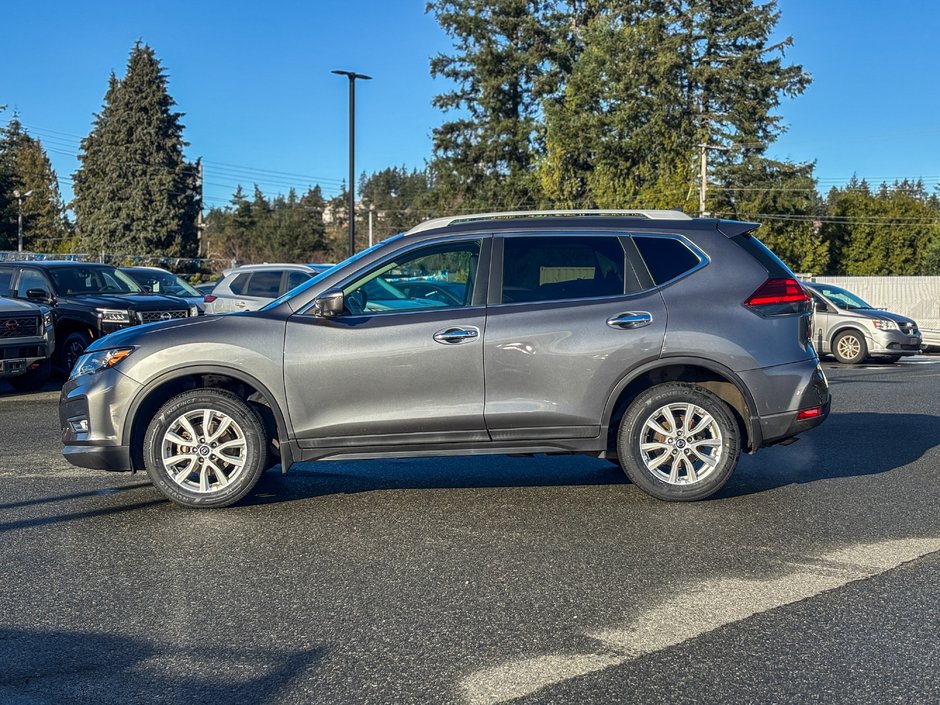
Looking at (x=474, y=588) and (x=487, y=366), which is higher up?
(x=487, y=366)

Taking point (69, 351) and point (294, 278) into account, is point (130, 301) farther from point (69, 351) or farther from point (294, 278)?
point (294, 278)

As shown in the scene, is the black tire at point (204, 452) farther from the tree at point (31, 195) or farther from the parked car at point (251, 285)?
the tree at point (31, 195)

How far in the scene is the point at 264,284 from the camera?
17.7 meters

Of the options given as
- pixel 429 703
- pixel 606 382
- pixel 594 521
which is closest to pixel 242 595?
pixel 429 703

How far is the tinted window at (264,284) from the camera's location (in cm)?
1755

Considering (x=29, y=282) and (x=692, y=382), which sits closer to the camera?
(x=692, y=382)

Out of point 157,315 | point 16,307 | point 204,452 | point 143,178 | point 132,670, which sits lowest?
point 132,670

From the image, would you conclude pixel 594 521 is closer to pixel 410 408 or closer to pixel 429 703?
pixel 410 408

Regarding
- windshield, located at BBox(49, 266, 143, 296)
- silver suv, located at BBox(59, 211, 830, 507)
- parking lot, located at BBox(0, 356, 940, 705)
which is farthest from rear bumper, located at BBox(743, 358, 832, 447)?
windshield, located at BBox(49, 266, 143, 296)

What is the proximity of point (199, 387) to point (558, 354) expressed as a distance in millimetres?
2394

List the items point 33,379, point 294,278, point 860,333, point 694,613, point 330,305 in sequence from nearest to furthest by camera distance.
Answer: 1. point 694,613
2. point 330,305
3. point 33,379
4. point 294,278
5. point 860,333

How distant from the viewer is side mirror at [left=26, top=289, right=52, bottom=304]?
14.4m

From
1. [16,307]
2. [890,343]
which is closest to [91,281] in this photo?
[16,307]

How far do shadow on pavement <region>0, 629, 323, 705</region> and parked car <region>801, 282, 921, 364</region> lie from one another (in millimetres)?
16198
